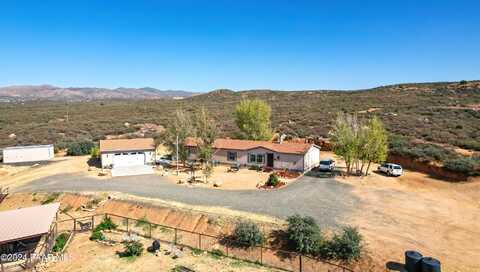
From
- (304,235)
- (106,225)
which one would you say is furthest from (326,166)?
(106,225)

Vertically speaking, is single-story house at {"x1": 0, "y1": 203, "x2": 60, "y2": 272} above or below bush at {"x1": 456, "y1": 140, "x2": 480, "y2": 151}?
below

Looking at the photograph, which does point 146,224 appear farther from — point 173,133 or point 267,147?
point 267,147

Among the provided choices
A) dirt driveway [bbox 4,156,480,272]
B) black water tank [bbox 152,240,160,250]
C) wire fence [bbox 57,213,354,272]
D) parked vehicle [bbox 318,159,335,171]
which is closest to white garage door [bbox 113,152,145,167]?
dirt driveway [bbox 4,156,480,272]

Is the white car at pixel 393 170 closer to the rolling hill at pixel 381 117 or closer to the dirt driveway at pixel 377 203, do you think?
the dirt driveway at pixel 377 203

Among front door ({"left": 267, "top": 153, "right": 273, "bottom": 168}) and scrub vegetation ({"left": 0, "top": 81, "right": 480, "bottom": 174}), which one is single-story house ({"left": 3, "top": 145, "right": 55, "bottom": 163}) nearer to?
scrub vegetation ({"left": 0, "top": 81, "right": 480, "bottom": 174})

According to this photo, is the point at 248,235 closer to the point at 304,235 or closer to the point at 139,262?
the point at 304,235

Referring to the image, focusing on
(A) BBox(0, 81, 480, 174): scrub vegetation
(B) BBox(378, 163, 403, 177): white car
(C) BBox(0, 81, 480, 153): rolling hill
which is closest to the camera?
(B) BBox(378, 163, 403, 177): white car
